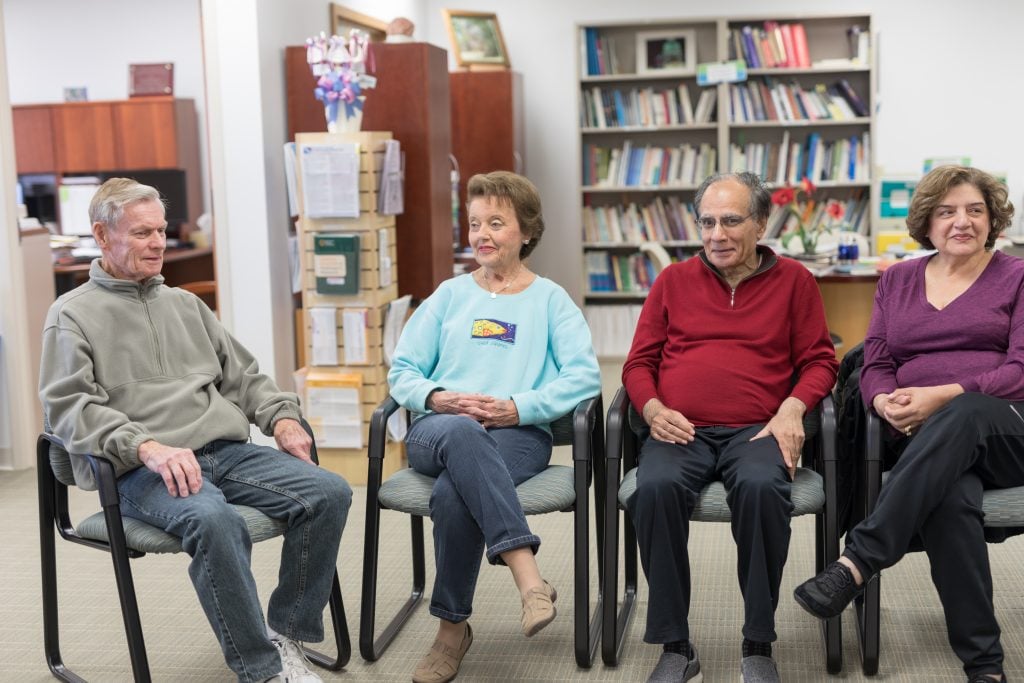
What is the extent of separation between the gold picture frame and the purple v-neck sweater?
10.9 ft

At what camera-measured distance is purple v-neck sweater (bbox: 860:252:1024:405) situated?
2.54 m

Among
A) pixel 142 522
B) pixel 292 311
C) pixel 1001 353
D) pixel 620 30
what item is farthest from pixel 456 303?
pixel 620 30

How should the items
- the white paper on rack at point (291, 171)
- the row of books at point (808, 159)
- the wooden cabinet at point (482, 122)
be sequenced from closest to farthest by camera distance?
the white paper on rack at point (291, 171) → the wooden cabinet at point (482, 122) → the row of books at point (808, 159)

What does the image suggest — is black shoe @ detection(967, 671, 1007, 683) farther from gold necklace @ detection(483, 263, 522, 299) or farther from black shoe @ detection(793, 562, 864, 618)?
gold necklace @ detection(483, 263, 522, 299)

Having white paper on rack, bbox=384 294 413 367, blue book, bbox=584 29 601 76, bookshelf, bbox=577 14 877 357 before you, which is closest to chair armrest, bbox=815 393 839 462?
white paper on rack, bbox=384 294 413 367

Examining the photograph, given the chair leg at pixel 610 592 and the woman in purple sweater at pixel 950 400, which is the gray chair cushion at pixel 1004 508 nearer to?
the woman in purple sweater at pixel 950 400

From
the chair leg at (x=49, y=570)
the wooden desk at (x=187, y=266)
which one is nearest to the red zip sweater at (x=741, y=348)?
the chair leg at (x=49, y=570)

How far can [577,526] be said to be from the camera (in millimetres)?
2578

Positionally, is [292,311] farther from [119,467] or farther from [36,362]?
[119,467]

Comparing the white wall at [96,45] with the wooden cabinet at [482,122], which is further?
the white wall at [96,45]

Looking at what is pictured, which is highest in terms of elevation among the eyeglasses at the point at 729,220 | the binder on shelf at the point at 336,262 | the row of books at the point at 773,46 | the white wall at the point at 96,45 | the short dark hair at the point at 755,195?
the white wall at the point at 96,45

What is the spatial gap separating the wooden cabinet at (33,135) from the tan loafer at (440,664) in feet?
22.0

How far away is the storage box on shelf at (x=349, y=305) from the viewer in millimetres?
4238

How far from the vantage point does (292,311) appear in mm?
4766
